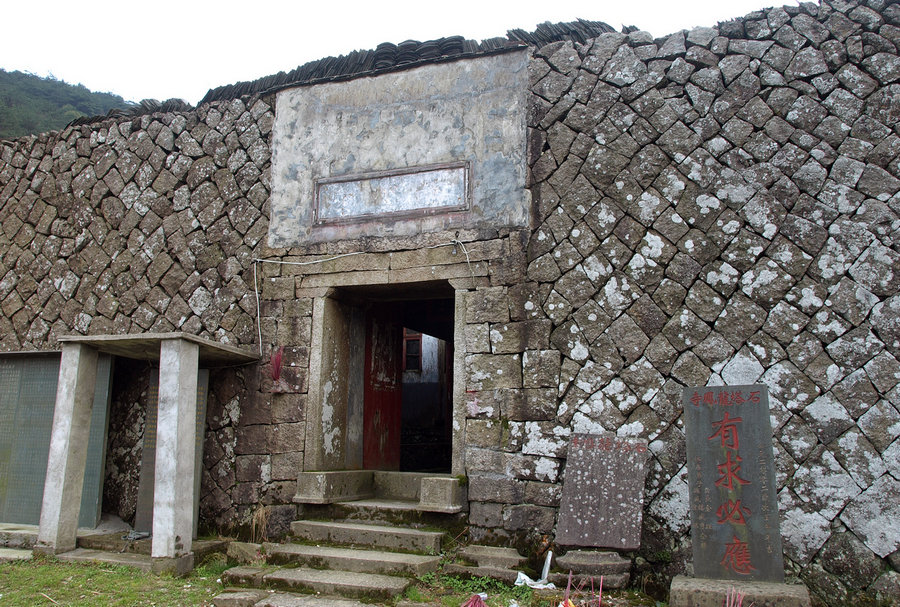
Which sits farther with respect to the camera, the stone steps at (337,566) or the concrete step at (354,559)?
the concrete step at (354,559)

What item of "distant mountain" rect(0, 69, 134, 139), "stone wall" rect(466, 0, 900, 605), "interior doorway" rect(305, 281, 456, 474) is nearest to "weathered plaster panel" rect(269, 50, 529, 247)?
"stone wall" rect(466, 0, 900, 605)

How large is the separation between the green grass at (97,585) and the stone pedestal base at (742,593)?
2983 mm

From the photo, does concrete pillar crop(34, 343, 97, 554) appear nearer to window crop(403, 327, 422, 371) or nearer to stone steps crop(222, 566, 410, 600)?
stone steps crop(222, 566, 410, 600)

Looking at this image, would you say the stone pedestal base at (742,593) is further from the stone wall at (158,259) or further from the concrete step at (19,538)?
the concrete step at (19,538)

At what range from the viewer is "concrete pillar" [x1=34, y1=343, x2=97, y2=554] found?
17.6 feet

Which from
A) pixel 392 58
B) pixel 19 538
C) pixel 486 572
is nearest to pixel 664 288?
pixel 486 572

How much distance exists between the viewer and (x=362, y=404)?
21.8 feet

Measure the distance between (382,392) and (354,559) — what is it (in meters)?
2.40

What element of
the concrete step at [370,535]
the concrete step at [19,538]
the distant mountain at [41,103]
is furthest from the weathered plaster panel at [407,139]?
the distant mountain at [41,103]

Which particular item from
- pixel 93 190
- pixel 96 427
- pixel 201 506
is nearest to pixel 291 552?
pixel 201 506

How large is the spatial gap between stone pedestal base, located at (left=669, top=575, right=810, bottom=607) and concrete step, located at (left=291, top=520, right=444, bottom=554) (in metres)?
1.93

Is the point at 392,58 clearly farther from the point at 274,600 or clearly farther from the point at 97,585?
the point at 97,585

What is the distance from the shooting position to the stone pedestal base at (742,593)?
355 cm

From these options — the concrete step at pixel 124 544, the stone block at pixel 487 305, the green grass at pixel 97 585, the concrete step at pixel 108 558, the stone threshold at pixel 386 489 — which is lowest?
the green grass at pixel 97 585
